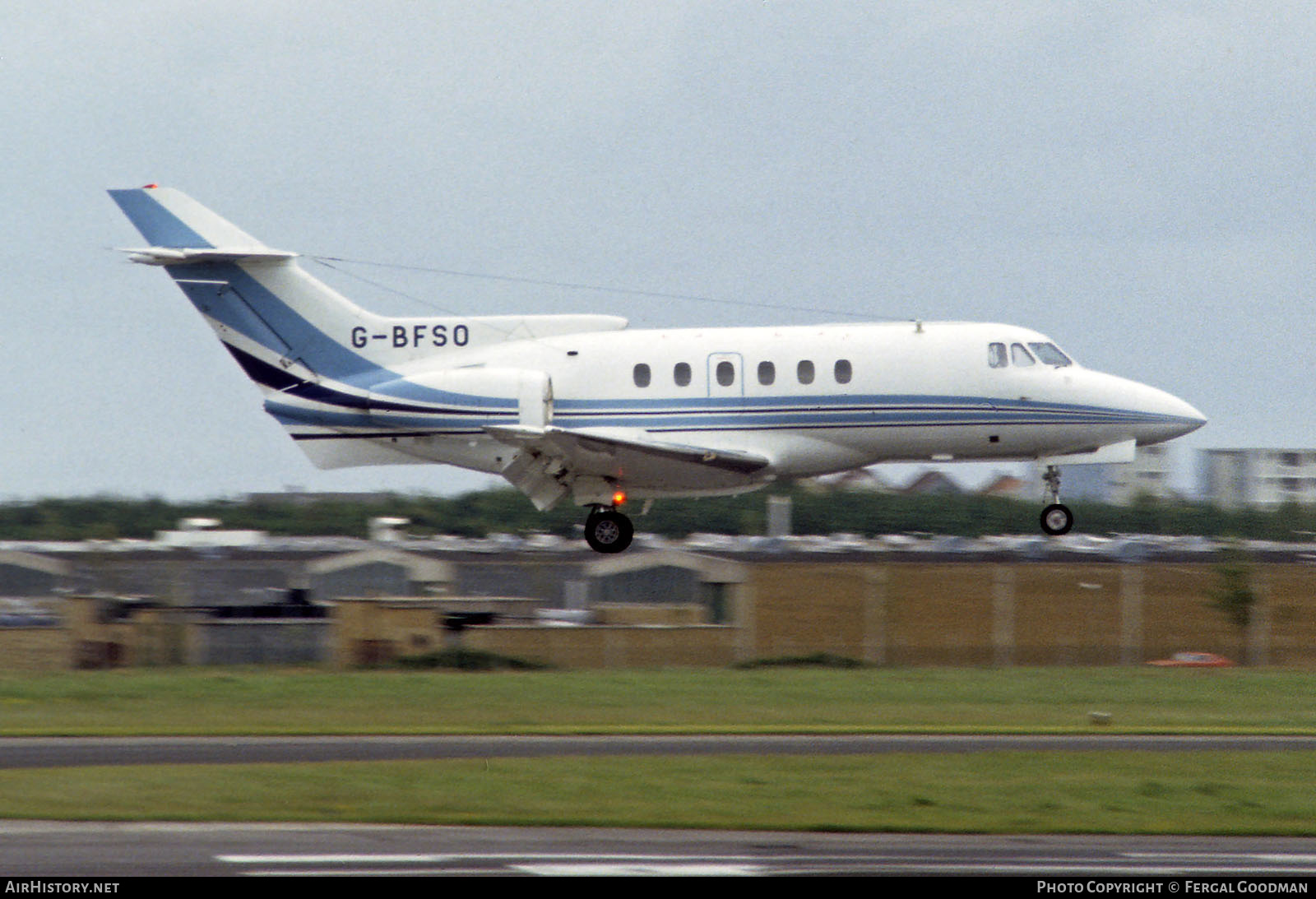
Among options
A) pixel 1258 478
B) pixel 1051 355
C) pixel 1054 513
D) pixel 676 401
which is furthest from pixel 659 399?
pixel 1258 478

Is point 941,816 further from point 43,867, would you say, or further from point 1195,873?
point 43,867

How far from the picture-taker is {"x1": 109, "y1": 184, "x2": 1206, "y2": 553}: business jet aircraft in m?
29.0

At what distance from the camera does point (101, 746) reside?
25938mm

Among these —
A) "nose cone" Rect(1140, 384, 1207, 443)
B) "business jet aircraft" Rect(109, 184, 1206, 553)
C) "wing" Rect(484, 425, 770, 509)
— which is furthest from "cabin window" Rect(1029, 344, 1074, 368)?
"wing" Rect(484, 425, 770, 509)

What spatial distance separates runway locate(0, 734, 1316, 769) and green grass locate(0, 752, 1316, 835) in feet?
3.52

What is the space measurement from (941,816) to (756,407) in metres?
10.9

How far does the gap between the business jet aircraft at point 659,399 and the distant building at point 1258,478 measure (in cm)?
2975

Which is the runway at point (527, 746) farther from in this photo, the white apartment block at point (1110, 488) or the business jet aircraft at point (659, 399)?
the white apartment block at point (1110, 488)

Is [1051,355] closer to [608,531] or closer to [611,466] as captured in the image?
[611,466]

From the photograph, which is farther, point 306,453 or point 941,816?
point 306,453

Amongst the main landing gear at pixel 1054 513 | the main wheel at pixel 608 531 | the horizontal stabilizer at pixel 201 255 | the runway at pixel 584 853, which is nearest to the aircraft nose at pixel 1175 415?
the main landing gear at pixel 1054 513

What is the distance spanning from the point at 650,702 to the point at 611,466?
633 centimetres

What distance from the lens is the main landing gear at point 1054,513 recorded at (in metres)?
30.3
